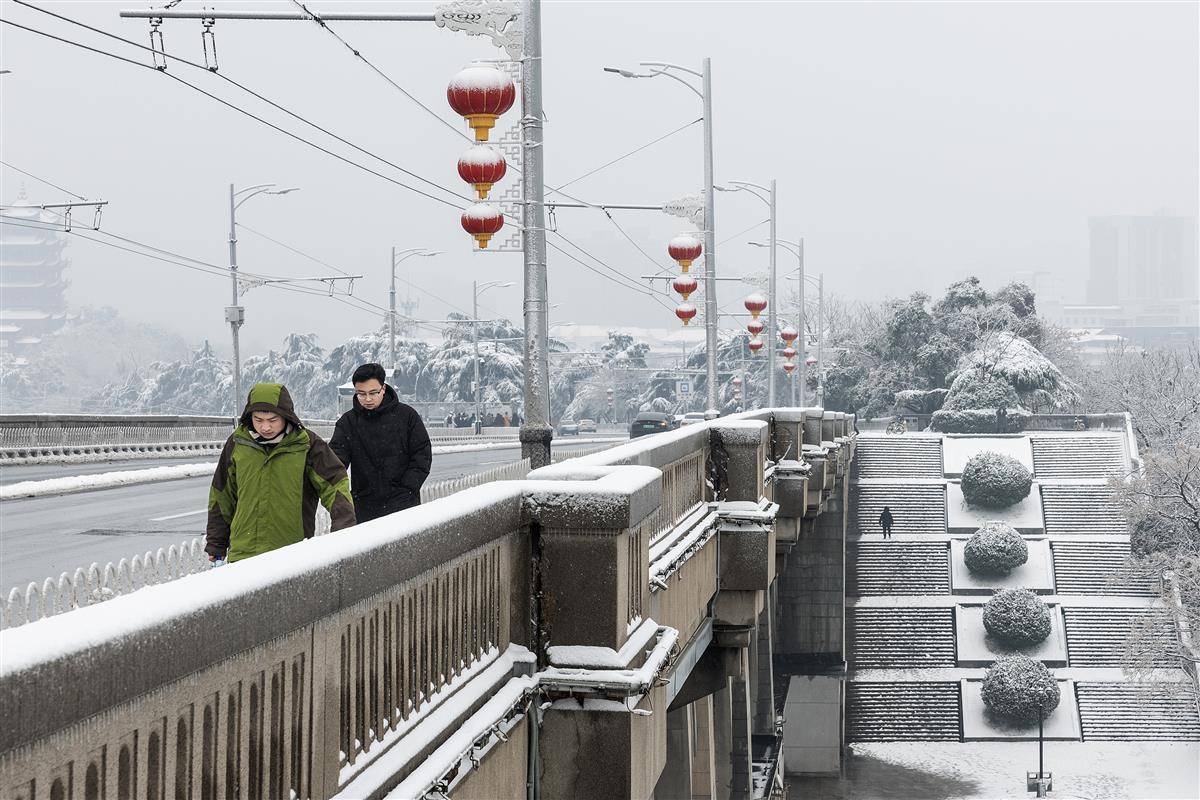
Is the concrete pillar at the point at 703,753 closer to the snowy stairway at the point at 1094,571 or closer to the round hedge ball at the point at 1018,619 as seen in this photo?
the round hedge ball at the point at 1018,619

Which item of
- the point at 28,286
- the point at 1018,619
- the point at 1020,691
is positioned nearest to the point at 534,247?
the point at 1020,691

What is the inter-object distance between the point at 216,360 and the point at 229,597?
12646 centimetres

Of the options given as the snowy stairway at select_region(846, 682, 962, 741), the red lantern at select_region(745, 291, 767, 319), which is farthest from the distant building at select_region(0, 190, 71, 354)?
the red lantern at select_region(745, 291, 767, 319)

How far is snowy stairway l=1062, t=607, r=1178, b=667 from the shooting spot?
5322 cm

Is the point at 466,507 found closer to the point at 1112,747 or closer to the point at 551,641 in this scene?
the point at 551,641

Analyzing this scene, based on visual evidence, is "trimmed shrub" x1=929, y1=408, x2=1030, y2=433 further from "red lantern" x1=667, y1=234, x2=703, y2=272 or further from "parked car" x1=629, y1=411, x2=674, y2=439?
"red lantern" x1=667, y1=234, x2=703, y2=272

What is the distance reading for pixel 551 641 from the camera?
6684mm

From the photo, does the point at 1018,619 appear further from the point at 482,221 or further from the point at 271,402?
the point at 271,402

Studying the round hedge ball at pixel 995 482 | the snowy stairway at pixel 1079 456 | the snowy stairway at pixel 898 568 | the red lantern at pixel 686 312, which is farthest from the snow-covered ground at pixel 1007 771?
the snowy stairway at pixel 1079 456

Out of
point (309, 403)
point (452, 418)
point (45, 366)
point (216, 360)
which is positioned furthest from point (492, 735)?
point (45, 366)

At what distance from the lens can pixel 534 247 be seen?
45.1 ft

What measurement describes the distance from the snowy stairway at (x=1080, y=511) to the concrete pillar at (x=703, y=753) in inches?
1819

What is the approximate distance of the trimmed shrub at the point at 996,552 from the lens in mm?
59188

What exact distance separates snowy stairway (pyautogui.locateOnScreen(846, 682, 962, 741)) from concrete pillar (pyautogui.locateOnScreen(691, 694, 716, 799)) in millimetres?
31685
